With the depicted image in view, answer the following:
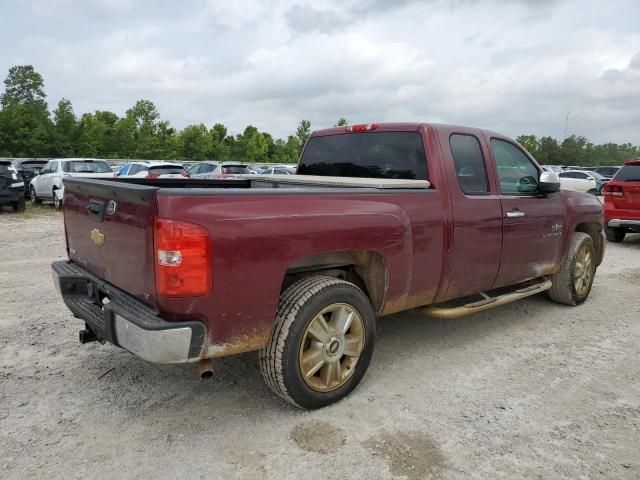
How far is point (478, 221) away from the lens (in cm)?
419

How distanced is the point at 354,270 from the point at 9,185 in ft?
46.8

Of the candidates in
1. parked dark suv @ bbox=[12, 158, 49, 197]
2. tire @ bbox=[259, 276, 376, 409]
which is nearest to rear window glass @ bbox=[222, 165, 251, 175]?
parked dark suv @ bbox=[12, 158, 49, 197]

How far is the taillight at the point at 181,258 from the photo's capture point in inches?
104

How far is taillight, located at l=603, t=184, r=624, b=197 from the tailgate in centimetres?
989

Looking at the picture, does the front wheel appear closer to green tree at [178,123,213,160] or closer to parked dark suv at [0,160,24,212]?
parked dark suv at [0,160,24,212]

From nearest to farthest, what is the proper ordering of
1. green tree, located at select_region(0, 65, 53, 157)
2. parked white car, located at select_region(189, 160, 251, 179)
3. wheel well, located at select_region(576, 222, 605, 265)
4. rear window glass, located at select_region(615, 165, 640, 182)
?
1. wheel well, located at select_region(576, 222, 605, 265)
2. rear window glass, located at select_region(615, 165, 640, 182)
3. parked white car, located at select_region(189, 160, 251, 179)
4. green tree, located at select_region(0, 65, 53, 157)

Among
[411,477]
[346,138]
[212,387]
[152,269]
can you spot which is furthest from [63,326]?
[411,477]

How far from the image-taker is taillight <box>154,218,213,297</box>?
8.69 ft

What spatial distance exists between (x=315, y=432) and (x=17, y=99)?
7580cm

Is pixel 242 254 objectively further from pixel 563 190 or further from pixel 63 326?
pixel 563 190

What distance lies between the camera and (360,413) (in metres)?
3.33

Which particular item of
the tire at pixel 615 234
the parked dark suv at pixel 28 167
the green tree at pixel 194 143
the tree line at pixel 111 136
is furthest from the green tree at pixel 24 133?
the tire at pixel 615 234

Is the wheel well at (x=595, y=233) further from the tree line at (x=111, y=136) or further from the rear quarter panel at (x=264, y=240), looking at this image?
the tree line at (x=111, y=136)

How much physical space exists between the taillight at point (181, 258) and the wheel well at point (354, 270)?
2.48 feet
